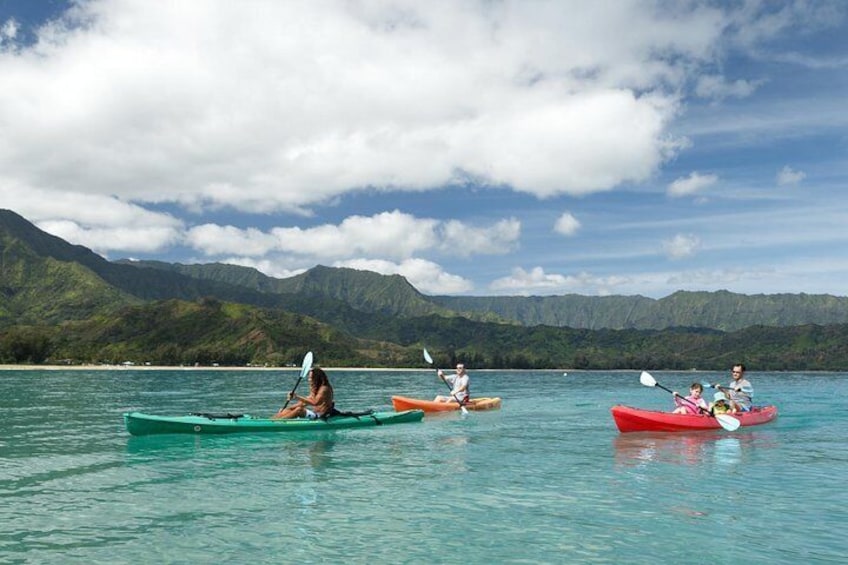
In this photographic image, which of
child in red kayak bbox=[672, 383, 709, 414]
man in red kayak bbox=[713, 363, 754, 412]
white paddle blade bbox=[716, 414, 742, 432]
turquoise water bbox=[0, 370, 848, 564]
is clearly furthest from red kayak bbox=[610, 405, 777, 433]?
man in red kayak bbox=[713, 363, 754, 412]

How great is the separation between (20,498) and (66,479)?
2836 mm

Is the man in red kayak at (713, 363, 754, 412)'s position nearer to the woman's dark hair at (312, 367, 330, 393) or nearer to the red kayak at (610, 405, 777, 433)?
the red kayak at (610, 405, 777, 433)

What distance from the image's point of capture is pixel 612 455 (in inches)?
1019

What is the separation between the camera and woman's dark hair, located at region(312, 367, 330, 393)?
30.4 meters

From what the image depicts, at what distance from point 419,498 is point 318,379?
46.4 ft

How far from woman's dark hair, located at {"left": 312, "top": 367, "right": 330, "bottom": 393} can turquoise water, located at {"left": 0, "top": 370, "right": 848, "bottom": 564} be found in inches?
90.8

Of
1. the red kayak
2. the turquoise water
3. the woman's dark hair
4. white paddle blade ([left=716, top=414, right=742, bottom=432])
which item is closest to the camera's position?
the turquoise water

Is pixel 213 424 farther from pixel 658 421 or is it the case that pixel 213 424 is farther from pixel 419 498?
pixel 658 421

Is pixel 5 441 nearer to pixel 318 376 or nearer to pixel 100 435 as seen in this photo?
pixel 100 435

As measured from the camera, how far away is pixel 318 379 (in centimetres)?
3105

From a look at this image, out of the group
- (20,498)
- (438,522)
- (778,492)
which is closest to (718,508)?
(778,492)

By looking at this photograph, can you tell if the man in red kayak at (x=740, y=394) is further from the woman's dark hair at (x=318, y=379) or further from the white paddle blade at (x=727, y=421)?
the woman's dark hair at (x=318, y=379)

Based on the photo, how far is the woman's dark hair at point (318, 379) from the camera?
99.7 ft

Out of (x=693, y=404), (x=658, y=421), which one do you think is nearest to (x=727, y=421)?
(x=693, y=404)
